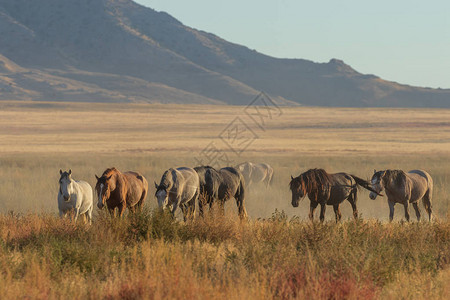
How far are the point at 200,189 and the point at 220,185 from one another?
1.70ft

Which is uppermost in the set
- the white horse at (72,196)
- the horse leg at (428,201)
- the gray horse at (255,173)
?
the white horse at (72,196)

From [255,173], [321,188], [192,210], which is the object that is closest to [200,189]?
[192,210]

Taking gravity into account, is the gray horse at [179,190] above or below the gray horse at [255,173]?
above

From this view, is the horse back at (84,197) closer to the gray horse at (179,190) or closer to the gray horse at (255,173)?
the gray horse at (179,190)

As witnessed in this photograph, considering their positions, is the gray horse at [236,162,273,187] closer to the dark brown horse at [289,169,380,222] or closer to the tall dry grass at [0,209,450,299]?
the dark brown horse at [289,169,380,222]

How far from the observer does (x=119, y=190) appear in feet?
43.5

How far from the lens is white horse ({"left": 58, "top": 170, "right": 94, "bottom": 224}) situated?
13148 millimetres

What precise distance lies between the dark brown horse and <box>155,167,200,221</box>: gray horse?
1.98m

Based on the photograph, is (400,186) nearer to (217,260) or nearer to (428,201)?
(428,201)

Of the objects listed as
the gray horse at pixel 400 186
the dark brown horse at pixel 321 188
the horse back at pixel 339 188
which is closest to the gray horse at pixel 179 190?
the dark brown horse at pixel 321 188

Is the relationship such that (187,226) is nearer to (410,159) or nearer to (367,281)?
(367,281)

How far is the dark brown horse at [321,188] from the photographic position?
1412 cm

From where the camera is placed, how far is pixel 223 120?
105500mm

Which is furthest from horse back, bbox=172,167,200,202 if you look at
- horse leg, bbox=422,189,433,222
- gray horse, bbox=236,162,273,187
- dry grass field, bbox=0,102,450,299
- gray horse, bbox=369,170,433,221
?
gray horse, bbox=236,162,273,187
